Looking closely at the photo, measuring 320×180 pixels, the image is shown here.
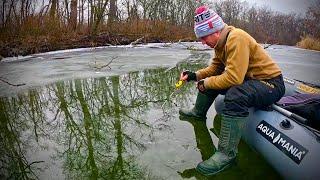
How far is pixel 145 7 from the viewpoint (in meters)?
19.6

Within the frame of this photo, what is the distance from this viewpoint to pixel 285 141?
8.61ft

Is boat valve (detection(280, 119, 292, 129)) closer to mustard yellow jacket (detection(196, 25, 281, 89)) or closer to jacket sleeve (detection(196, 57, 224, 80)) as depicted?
mustard yellow jacket (detection(196, 25, 281, 89))

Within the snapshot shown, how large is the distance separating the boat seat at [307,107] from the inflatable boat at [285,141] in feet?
0.23

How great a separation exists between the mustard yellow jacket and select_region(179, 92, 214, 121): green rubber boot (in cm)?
71

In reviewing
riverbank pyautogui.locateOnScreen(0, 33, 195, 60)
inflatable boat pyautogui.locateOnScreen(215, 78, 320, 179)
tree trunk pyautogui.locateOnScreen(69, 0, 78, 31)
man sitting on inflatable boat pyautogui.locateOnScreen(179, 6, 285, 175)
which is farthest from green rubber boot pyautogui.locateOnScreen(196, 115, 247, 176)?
tree trunk pyautogui.locateOnScreen(69, 0, 78, 31)

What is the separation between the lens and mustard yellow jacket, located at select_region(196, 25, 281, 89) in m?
2.77

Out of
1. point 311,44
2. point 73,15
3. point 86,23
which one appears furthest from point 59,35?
point 311,44

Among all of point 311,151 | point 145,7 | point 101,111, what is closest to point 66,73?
point 101,111

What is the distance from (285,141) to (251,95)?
1.53 ft

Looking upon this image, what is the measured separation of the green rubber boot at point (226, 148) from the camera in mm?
2748

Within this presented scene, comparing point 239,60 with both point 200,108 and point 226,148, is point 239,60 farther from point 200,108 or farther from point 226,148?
point 200,108

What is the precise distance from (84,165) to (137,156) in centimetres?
49

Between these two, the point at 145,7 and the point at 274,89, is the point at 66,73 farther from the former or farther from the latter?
the point at 145,7

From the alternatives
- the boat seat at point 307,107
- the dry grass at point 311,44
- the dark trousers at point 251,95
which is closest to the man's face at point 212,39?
the dark trousers at point 251,95
